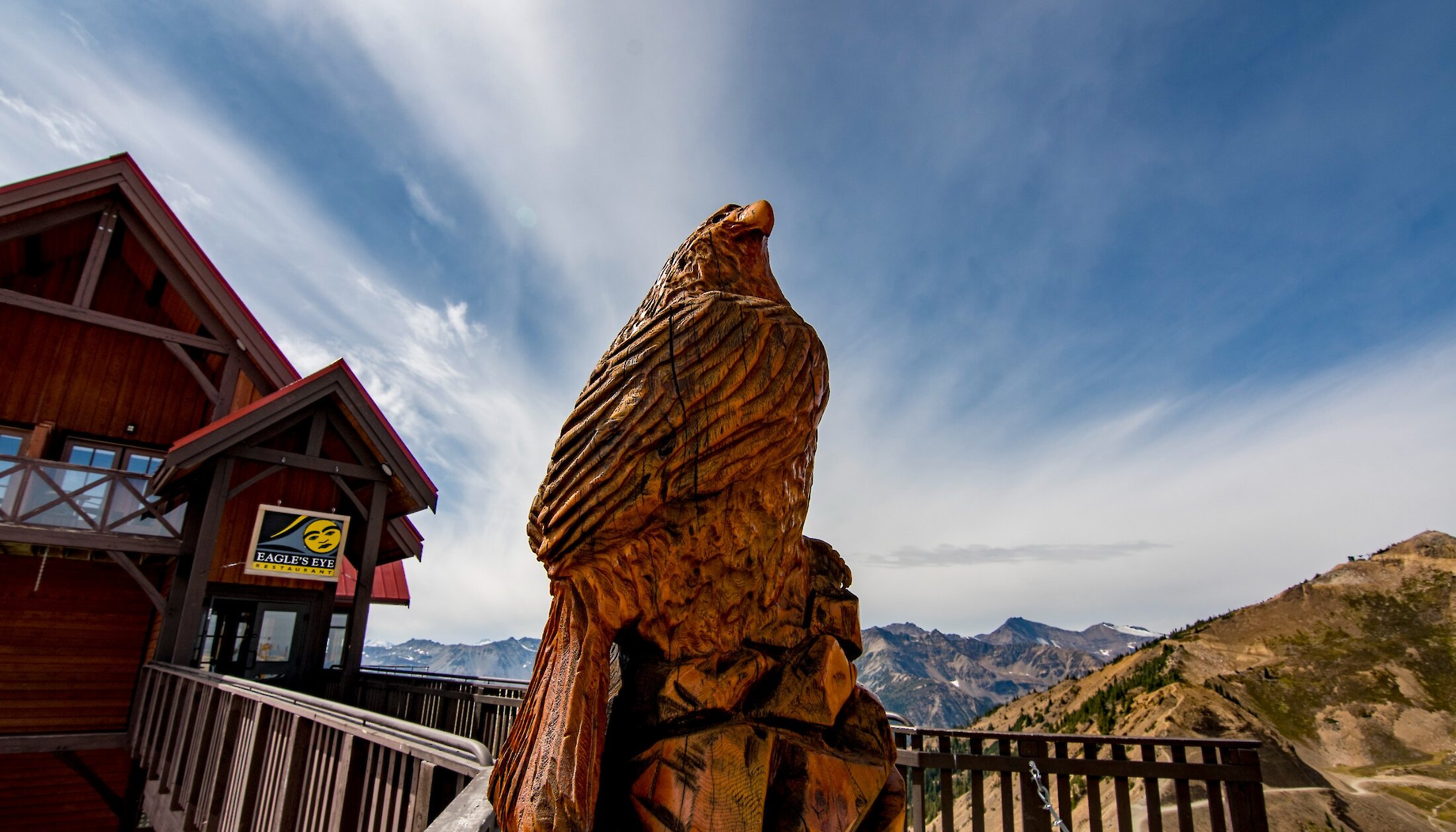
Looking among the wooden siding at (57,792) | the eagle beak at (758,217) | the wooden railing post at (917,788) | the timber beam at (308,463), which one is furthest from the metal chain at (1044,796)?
the wooden siding at (57,792)

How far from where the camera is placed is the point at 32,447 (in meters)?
→ 9.19

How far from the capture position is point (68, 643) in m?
9.01

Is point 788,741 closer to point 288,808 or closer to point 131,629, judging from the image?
point 288,808

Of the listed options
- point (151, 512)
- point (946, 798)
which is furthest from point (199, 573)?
point (946, 798)

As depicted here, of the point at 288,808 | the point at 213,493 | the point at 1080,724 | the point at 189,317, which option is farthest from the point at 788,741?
the point at 189,317

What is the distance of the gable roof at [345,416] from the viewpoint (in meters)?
8.16

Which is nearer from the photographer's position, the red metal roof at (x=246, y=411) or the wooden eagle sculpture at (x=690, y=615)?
the wooden eagle sculpture at (x=690, y=615)

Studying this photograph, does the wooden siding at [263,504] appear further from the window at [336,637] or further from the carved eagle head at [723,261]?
the carved eagle head at [723,261]

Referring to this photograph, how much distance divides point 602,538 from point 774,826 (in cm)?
77

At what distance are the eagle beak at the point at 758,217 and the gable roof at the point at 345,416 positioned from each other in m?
9.05

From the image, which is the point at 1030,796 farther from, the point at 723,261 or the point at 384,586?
the point at 384,586

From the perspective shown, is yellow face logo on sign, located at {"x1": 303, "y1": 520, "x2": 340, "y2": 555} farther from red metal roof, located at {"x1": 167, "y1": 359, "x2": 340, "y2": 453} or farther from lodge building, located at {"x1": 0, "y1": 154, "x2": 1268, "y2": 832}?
red metal roof, located at {"x1": 167, "y1": 359, "x2": 340, "y2": 453}

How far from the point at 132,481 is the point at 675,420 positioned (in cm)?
1116

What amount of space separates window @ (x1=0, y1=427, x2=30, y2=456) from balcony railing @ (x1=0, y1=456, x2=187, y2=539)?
716 millimetres
